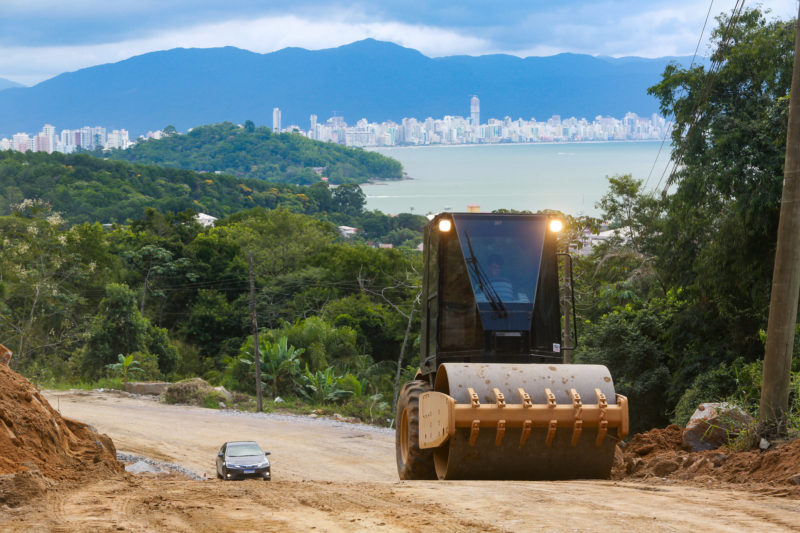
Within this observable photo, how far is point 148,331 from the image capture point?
48125 mm

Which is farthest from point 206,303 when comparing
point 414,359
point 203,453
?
point 203,453

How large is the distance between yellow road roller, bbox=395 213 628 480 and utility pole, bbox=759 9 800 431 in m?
2.51

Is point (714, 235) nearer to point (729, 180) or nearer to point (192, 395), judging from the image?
point (729, 180)

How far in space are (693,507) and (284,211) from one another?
69599 mm

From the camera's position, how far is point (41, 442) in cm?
1008

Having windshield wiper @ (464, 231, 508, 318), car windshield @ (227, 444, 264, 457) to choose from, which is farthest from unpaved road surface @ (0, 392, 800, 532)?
car windshield @ (227, 444, 264, 457)

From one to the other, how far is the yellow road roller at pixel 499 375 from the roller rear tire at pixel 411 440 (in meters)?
0.01

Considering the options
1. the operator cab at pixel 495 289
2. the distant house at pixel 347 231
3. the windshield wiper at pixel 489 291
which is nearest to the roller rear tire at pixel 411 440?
the operator cab at pixel 495 289

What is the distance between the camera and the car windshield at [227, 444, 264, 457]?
17.8m

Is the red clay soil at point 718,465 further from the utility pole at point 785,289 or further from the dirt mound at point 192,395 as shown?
the dirt mound at point 192,395

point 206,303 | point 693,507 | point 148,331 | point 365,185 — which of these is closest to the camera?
point 693,507

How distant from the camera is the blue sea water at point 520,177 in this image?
3711 inches

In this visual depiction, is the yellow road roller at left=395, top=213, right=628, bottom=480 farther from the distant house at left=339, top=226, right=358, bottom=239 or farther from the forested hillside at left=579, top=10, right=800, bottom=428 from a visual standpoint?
the distant house at left=339, top=226, right=358, bottom=239

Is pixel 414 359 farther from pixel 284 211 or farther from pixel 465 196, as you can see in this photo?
pixel 465 196
